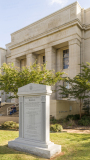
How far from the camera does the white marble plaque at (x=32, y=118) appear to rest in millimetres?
6004

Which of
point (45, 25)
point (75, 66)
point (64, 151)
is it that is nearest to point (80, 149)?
point (64, 151)

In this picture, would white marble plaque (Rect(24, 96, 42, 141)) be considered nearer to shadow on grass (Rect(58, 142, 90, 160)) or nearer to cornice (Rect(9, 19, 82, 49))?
shadow on grass (Rect(58, 142, 90, 160))

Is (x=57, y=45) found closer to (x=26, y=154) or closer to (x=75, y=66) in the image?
(x=75, y=66)

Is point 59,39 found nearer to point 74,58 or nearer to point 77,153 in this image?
point 74,58

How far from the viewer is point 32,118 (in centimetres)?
616

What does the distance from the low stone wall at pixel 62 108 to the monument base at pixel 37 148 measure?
35.7 ft

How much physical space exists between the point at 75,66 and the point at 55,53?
17.7ft

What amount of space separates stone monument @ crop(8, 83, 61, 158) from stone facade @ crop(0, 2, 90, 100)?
47.8 feet

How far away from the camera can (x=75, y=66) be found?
65.6 ft

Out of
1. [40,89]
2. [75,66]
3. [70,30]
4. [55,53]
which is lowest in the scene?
[40,89]

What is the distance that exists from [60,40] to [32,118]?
58.5 ft

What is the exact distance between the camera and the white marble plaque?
600cm

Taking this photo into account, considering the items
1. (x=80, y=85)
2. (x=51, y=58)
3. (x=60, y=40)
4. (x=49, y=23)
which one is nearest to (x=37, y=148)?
(x=80, y=85)

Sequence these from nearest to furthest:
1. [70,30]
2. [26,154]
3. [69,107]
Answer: [26,154] → [69,107] → [70,30]
